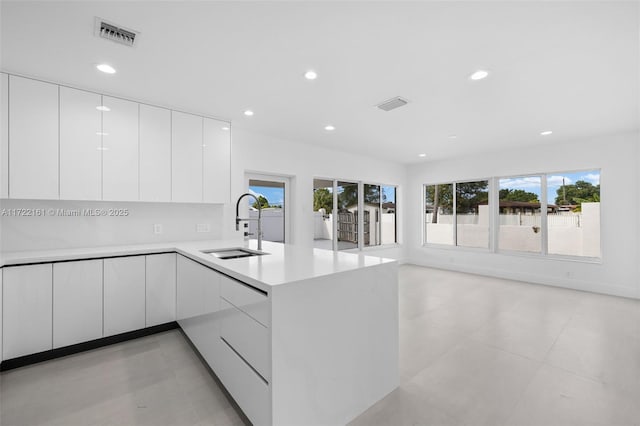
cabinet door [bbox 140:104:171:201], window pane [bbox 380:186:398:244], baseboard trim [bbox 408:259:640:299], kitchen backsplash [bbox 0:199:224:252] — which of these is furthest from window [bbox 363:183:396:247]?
cabinet door [bbox 140:104:171:201]

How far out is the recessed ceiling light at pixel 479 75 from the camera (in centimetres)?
251

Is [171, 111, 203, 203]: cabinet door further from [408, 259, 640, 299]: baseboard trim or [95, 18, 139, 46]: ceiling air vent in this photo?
[408, 259, 640, 299]: baseboard trim

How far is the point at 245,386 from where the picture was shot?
1637 mm

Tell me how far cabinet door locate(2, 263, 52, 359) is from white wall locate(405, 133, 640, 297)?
674cm

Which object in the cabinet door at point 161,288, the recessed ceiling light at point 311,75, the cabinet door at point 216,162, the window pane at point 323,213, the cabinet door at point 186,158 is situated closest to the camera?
the recessed ceiling light at point 311,75

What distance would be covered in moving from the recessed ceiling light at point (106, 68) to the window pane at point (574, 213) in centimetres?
679

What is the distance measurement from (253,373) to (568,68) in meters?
3.44

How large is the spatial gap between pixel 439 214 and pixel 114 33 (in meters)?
6.72

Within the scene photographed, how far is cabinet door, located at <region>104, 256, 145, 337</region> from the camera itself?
2729mm

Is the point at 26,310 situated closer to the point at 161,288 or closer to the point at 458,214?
the point at 161,288

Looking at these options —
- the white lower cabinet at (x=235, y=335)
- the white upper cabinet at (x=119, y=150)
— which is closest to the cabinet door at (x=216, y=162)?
the white upper cabinet at (x=119, y=150)

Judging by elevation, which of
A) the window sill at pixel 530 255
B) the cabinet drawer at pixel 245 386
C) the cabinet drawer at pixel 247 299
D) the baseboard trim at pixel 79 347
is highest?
the cabinet drawer at pixel 247 299

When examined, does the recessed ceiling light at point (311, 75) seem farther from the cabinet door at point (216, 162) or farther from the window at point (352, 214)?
the window at point (352, 214)

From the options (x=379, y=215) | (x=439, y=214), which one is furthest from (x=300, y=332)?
(x=439, y=214)
